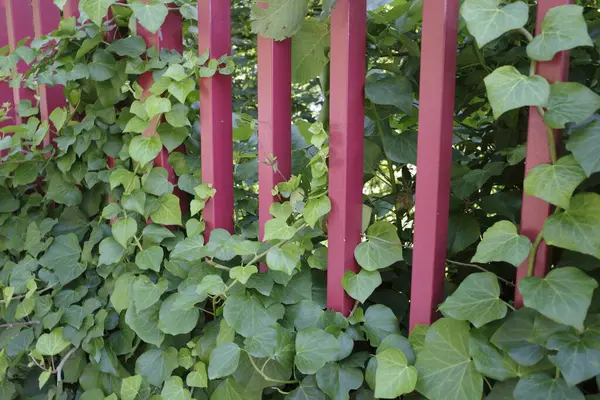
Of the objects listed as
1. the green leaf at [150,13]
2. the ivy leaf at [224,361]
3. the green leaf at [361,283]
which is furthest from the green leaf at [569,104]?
the green leaf at [150,13]

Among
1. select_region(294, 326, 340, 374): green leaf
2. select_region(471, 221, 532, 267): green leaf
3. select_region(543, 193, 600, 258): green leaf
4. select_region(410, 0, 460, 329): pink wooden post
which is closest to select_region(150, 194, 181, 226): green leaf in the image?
select_region(294, 326, 340, 374): green leaf

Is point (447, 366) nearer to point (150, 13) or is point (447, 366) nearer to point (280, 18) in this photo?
point (280, 18)

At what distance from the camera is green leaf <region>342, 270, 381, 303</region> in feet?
3.73

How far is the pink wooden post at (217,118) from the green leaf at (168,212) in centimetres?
8

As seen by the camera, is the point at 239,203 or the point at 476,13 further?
the point at 239,203

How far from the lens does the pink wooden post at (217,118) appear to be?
1354 mm

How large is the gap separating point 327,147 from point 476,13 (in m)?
Answer: 0.40

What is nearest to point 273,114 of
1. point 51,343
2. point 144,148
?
point 144,148

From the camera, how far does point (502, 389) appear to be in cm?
95

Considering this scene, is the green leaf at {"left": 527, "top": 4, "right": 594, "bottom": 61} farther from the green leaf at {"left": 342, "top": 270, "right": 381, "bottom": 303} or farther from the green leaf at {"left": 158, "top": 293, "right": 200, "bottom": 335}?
the green leaf at {"left": 158, "top": 293, "right": 200, "bottom": 335}

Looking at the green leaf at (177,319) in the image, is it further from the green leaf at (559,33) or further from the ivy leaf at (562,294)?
the green leaf at (559,33)

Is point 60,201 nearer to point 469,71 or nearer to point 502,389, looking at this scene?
point 469,71

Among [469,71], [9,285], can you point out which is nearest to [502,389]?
[469,71]

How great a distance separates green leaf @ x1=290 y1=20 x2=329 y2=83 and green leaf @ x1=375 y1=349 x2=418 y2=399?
65cm
